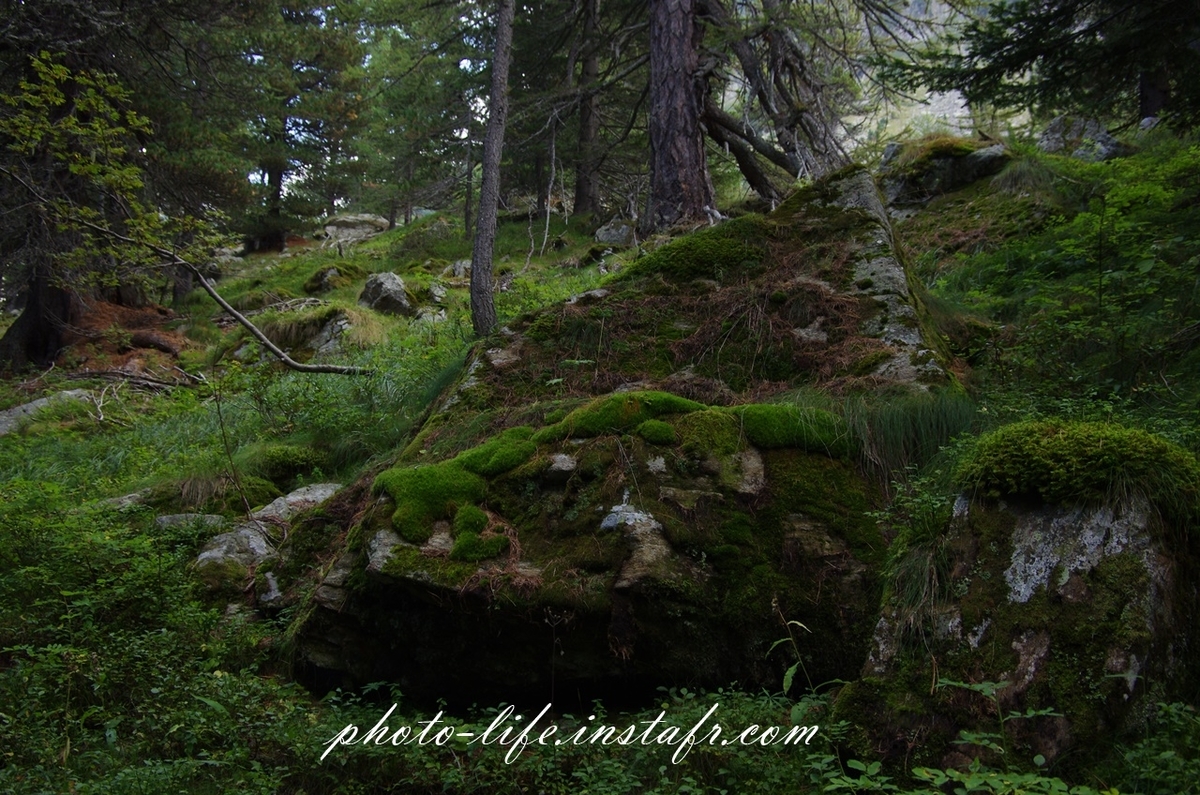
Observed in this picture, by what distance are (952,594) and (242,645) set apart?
3536 millimetres

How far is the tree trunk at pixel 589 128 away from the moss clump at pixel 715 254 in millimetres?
5235

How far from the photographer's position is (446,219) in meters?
21.8

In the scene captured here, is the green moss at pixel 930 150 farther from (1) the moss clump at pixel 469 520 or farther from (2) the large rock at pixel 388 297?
(1) the moss clump at pixel 469 520

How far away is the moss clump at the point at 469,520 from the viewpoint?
3.71 metres

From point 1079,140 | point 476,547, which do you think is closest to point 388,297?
point 476,547

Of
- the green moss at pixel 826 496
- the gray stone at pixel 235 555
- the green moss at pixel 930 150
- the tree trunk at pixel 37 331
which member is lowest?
the gray stone at pixel 235 555

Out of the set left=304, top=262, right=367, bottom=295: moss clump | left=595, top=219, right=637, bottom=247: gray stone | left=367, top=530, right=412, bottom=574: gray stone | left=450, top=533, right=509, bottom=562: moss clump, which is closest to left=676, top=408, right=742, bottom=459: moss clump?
left=450, top=533, right=509, bottom=562: moss clump

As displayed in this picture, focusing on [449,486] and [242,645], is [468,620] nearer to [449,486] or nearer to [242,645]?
[449,486]

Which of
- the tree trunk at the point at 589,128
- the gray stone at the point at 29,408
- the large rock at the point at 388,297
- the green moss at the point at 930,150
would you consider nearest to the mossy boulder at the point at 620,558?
the green moss at the point at 930,150

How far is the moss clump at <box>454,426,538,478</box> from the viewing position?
160 inches

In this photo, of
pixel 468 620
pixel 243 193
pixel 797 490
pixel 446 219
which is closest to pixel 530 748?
pixel 468 620

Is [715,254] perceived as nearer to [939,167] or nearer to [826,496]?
[826,496]

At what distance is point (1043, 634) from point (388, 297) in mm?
11734

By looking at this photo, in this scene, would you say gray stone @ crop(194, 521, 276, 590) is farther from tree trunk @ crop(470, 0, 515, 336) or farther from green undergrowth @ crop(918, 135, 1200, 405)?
green undergrowth @ crop(918, 135, 1200, 405)
